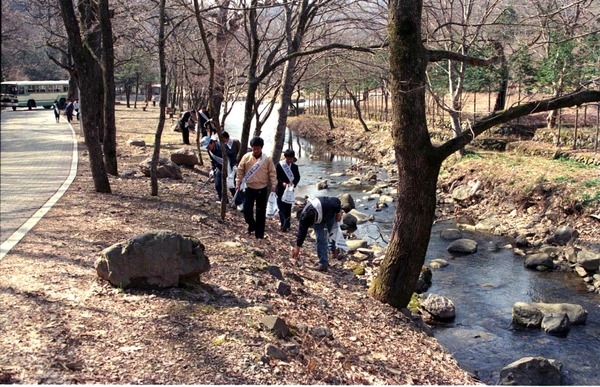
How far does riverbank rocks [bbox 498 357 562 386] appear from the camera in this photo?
6.81m

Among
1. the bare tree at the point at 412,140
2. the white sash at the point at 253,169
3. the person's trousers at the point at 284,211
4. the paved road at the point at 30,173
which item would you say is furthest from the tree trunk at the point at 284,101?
the paved road at the point at 30,173

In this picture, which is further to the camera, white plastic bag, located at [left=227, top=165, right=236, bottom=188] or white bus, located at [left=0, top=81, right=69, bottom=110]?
white bus, located at [left=0, top=81, right=69, bottom=110]

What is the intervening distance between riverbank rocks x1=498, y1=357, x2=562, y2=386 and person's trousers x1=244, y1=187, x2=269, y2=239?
4535 mm

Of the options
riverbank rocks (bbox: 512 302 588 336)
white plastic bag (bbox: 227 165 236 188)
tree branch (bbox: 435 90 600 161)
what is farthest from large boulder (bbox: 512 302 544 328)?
white plastic bag (bbox: 227 165 236 188)

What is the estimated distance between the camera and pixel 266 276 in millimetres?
7773

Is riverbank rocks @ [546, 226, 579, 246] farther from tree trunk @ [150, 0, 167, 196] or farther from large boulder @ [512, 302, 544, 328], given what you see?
tree trunk @ [150, 0, 167, 196]

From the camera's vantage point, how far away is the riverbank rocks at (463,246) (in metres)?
13.2

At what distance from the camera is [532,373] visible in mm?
6891

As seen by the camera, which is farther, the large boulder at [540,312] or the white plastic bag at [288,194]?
the white plastic bag at [288,194]

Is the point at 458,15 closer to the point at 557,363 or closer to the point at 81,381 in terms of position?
the point at 557,363

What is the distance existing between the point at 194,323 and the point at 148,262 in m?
1.01

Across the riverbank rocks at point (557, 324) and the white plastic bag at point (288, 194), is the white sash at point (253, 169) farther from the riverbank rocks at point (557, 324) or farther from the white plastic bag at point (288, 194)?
the riverbank rocks at point (557, 324)

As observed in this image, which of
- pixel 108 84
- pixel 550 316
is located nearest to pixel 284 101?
pixel 108 84

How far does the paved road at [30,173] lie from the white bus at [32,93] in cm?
1958
